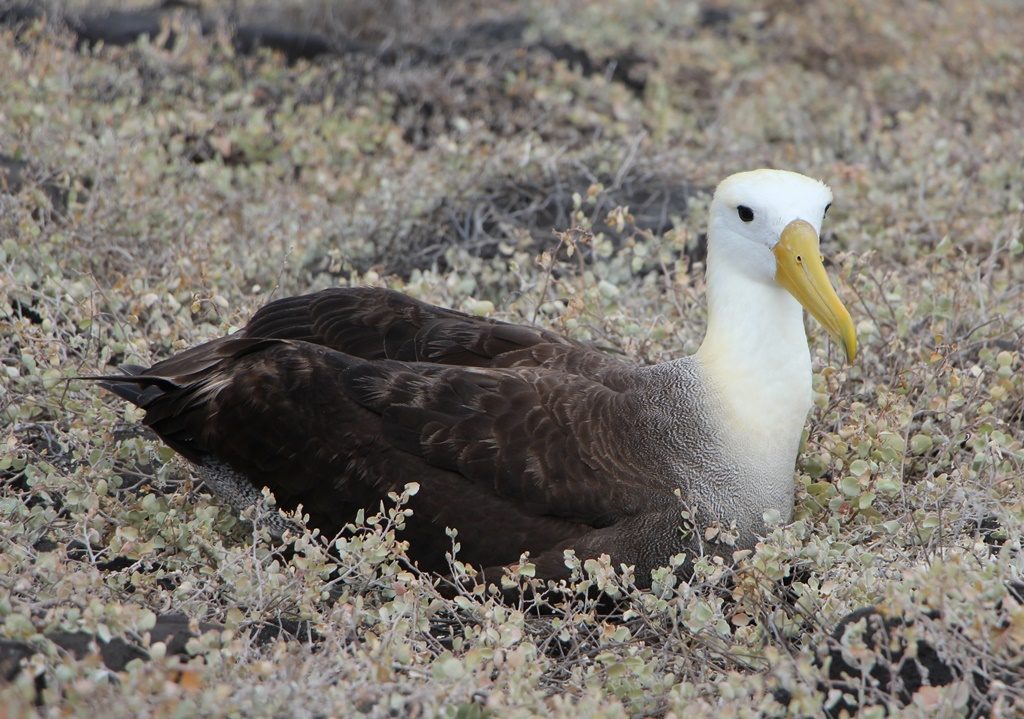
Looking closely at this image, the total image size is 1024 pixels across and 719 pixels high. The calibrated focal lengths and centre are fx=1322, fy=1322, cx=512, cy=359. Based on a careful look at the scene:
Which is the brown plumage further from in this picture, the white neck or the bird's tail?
the white neck

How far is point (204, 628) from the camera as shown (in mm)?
3363

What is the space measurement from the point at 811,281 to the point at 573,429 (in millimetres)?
870

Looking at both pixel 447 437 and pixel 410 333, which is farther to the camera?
pixel 410 333

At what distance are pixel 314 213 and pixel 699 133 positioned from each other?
112 inches

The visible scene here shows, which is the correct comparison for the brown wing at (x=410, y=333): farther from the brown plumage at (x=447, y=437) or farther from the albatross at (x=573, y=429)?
the albatross at (x=573, y=429)

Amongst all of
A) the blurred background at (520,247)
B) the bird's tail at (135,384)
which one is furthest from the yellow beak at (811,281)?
the bird's tail at (135,384)

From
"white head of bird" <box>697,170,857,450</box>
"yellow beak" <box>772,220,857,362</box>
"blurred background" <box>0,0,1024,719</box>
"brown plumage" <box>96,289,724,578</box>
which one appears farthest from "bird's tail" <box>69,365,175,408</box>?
"yellow beak" <box>772,220,857,362</box>

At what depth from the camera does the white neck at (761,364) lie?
13.7ft

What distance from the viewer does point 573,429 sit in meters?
4.20

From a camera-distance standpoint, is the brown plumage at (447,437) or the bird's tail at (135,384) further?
the bird's tail at (135,384)

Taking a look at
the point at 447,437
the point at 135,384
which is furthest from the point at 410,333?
the point at 135,384

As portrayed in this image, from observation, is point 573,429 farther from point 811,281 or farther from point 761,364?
point 811,281

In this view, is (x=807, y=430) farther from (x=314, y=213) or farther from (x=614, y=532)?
(x=314, y=213)

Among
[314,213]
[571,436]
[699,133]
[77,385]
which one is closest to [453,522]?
[571,436]
